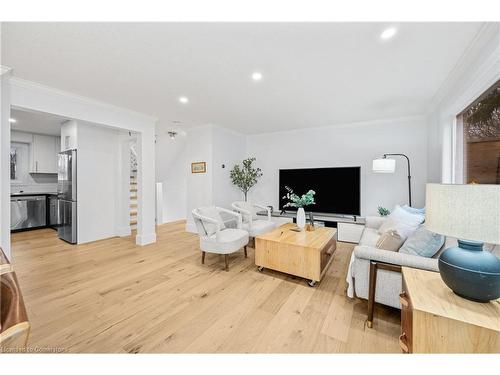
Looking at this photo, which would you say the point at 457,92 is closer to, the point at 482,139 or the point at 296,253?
the point at 482,139

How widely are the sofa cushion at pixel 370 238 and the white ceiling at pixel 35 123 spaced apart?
16.4 ft

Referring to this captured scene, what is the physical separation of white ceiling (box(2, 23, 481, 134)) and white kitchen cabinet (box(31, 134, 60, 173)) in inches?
139

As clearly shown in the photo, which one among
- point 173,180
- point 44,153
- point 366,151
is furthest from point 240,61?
point 44,153

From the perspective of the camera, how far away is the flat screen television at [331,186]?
153 inches

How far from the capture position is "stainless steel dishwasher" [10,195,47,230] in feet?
14.5

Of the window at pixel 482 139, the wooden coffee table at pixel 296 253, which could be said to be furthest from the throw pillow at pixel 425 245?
the wooden coffee table at pixel 296 253

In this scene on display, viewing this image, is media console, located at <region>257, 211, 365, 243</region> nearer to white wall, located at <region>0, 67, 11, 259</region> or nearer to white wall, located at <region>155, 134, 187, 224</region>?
white wall, located at <region>155, 134, 187, 224</region>

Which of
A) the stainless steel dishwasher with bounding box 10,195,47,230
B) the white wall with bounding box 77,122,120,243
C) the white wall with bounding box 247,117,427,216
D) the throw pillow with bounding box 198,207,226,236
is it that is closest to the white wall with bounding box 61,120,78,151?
the white wall with bounding box 77,122,120,243

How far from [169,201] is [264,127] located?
3425 millimetres

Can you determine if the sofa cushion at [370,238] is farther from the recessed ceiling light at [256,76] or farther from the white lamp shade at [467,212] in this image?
the recessed ceiling light at [256,76]

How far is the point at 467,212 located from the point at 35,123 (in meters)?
6.34

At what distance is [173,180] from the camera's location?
5.80 m

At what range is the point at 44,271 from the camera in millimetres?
2553
